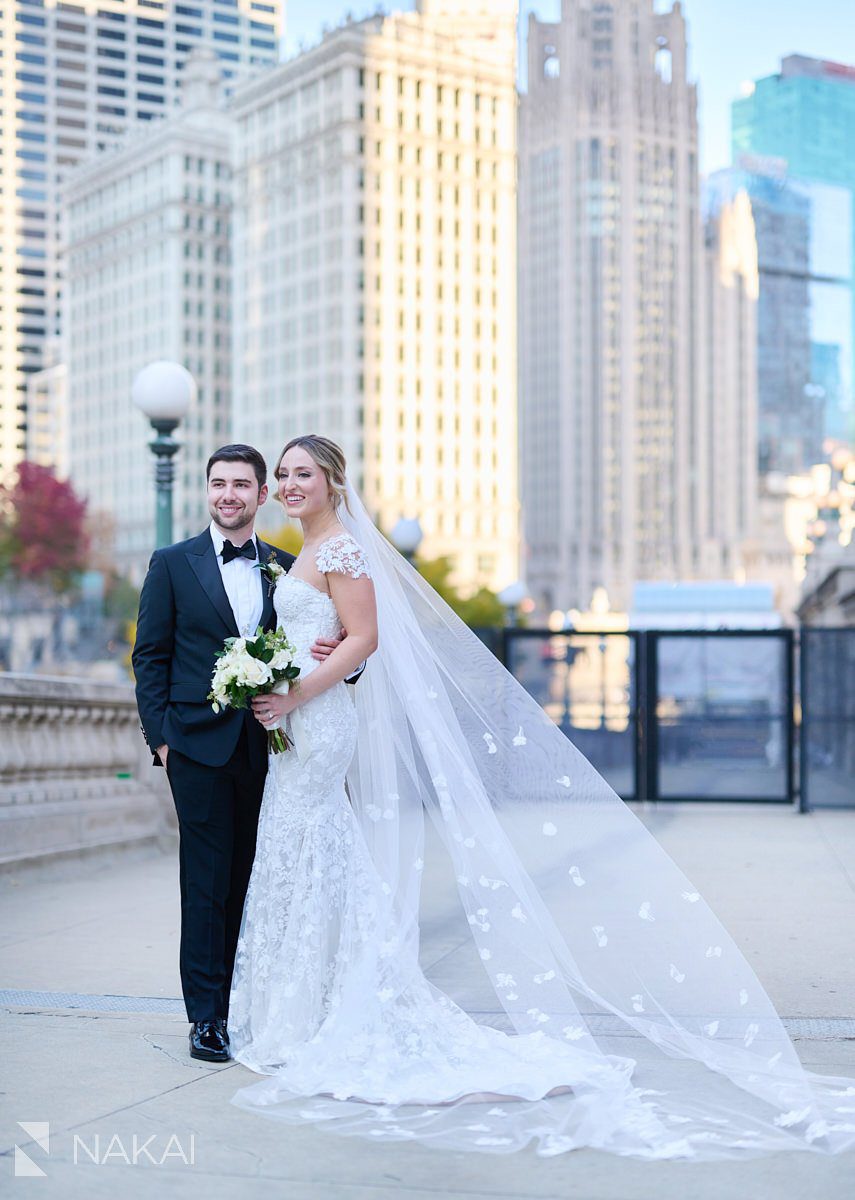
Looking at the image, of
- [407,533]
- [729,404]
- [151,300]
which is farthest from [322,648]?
[729,404]

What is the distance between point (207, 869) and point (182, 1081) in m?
0.83

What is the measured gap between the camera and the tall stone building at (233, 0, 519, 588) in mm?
128750

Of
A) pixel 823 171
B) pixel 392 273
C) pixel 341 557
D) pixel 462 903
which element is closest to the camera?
pixel 341 557

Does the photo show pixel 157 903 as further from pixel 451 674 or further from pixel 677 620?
pixel 677 620

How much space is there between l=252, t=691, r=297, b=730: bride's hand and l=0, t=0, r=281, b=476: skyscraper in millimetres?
161210

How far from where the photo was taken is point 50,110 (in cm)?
16538

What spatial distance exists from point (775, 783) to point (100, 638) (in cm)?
5846

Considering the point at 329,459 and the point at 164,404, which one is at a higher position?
the point at 164,404

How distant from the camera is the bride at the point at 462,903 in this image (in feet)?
17.6

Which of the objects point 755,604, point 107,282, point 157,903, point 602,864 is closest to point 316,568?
point 602,864

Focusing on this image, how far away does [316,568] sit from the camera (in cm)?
600

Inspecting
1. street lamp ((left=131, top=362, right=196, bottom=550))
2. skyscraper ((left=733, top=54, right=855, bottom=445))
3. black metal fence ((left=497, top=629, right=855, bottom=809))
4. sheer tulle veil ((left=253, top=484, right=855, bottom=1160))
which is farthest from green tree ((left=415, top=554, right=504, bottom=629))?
skyscraper ((left=733, top=54, right=855, bottom=445))

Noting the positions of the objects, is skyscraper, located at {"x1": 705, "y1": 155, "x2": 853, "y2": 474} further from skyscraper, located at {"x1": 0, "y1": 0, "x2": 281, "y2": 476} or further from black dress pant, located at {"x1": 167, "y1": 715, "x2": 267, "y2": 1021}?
black dress pant, located at {"x1": 167, "y1": 715, "x2": 267, "y2": 1021}

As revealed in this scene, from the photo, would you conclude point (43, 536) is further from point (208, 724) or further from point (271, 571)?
point (208, 724)
